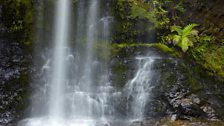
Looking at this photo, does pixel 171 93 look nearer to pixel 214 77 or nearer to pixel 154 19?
pixel 214 77

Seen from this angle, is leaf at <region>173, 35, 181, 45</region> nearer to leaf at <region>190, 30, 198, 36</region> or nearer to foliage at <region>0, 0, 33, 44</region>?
leaf at <region>190, 30, 198, 36</region>

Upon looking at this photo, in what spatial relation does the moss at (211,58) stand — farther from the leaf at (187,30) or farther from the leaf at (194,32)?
the leaf at (187,30)

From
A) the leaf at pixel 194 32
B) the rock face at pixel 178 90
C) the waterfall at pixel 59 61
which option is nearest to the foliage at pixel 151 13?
the leaf at pixel 194 32

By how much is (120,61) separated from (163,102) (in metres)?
1.80

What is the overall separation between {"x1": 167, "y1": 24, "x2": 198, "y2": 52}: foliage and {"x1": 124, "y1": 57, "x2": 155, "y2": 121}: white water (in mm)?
1099

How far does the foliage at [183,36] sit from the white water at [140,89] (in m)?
1.10

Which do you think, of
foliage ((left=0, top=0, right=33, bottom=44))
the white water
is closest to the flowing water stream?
the white water

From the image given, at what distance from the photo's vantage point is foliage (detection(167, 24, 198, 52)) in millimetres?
10039

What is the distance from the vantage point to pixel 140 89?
9492mm

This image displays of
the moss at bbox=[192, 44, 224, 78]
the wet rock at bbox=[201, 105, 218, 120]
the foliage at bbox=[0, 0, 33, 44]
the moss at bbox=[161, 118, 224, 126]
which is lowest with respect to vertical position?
the moss at bbox=[161, 118, 224, 126]

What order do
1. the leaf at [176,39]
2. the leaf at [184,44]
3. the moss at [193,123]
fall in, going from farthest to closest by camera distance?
the leaf at [176,39] < the leaf at [184,44] < the moss at [193,123]

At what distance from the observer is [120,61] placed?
10070mm

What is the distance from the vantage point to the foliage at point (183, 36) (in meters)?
10.0

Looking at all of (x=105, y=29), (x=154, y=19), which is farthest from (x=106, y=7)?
(x=154, y=19)
